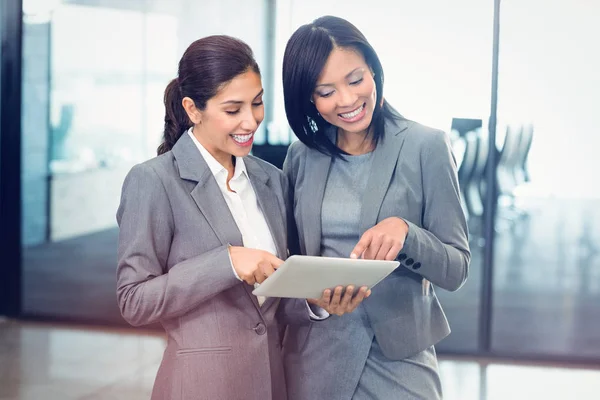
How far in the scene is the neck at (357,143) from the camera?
186 centimetres

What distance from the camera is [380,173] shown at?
1.77 meters

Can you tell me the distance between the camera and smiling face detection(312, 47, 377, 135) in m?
1.76

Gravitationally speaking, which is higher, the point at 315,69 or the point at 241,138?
the point at 315,69

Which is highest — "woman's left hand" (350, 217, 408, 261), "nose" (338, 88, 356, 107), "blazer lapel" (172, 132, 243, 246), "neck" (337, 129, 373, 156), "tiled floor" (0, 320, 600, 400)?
"nose" (338, 88, 356, 107)

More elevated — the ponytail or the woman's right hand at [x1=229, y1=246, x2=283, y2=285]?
the ponytail

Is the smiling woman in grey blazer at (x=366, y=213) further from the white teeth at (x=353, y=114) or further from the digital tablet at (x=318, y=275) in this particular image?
the digital tablet at (x=318, y=275)

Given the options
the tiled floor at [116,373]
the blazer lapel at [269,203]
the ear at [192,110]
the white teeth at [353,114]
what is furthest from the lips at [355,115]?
the tiled floor at [116,373]

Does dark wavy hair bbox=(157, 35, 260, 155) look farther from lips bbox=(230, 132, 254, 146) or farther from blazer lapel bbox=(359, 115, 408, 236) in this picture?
blazer lapel bbox=(359, 115, 408, 236)

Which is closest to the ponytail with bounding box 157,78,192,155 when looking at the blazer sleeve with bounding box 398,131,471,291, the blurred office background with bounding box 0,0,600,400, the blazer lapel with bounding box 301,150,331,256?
the blazer lapel with bounding box 301,150,331,256

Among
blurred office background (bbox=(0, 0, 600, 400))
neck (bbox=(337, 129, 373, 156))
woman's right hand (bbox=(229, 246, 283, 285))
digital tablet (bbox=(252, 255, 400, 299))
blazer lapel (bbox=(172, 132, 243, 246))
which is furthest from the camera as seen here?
blurred office background (bbox=(0, 0, 600, 400))

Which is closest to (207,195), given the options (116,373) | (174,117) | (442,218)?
(174,117)

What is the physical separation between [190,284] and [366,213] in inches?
18.0

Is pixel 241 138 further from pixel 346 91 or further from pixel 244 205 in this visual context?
pixel 346 91

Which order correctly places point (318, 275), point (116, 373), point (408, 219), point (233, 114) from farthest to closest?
point (116, 373)
point (408, 219)
point (233, 114)
point (318, 275)
